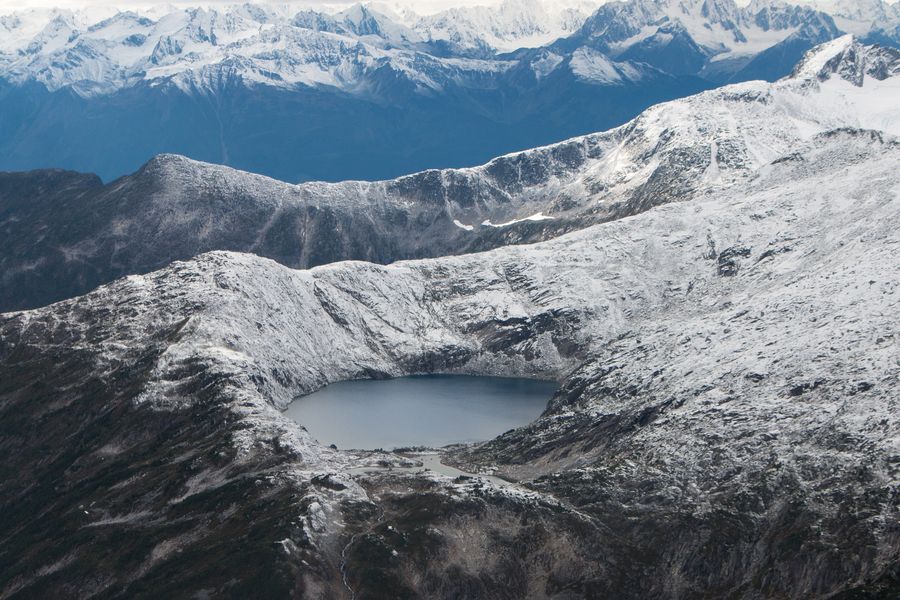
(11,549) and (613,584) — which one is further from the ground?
(11,549)

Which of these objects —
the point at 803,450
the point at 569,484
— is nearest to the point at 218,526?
the point at 569,484

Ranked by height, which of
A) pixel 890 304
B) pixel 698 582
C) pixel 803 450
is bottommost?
pixel 698 582

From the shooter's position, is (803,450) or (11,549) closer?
(803,450)

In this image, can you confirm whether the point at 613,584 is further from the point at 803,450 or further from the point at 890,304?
the point at 890,304

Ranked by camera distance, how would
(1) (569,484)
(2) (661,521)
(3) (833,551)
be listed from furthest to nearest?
(1) (569,484) < (2) (661,521) < (3) (833,551)

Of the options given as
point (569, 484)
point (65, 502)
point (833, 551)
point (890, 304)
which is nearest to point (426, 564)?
point (569, 484)

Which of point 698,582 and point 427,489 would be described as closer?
point 698,582

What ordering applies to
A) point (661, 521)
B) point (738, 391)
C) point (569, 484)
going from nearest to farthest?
point (661, 521)
point (569, 484)
point (738, 391)

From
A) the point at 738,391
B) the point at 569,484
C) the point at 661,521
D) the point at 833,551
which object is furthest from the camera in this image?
the point at 738,391

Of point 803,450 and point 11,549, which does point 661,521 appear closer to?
point 803,450
